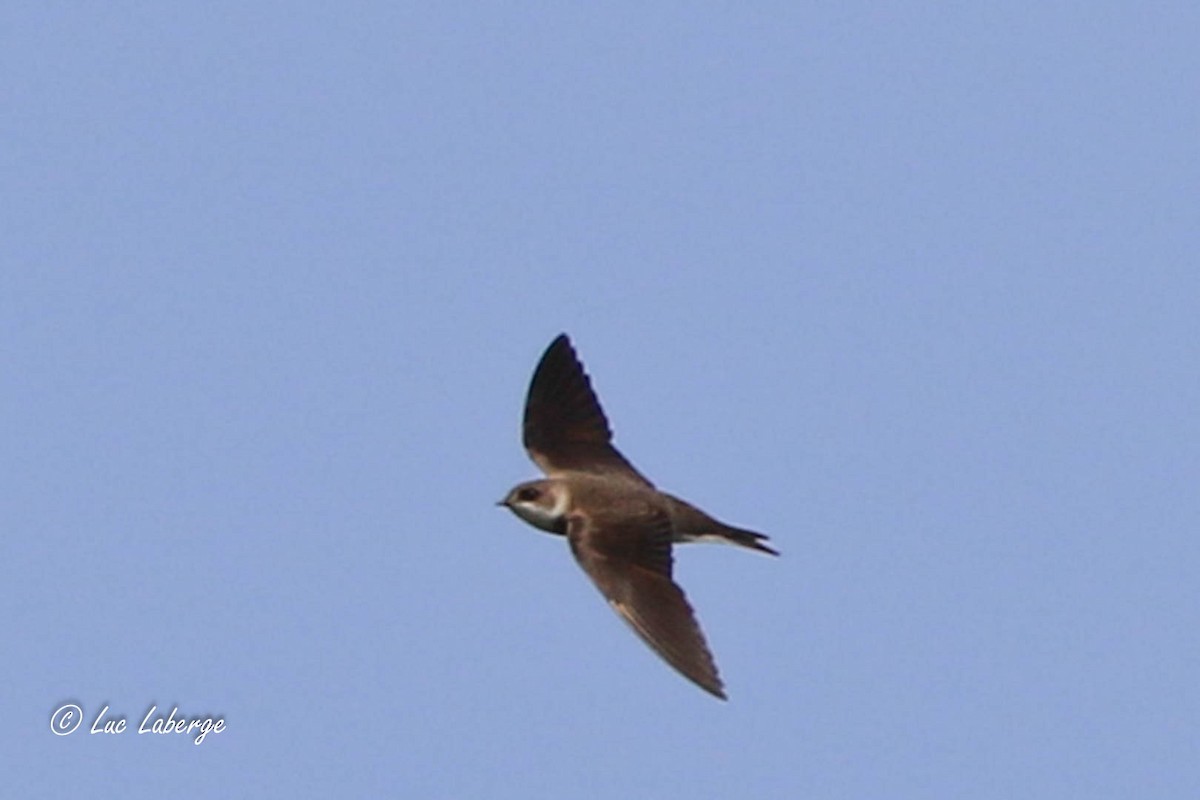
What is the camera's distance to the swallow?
1438 centimetres

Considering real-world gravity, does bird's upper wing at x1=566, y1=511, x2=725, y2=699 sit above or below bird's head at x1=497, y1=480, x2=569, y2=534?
below

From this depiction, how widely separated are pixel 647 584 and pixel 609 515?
0.76 metres

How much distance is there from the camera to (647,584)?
48.5 ft

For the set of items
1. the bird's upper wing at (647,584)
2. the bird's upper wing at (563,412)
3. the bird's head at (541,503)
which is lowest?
the bird's upper wing at (647,584)

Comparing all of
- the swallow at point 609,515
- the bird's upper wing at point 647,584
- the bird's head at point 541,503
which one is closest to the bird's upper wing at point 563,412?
the swallow at point 609,515

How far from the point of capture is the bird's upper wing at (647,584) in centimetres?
1409

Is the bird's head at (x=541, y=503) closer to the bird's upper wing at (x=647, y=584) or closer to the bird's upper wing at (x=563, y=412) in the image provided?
the bird's upper wing at (x=647, y=584)

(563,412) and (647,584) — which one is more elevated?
(563,412)

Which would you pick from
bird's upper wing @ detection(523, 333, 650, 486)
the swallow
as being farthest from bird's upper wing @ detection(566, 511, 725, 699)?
bird's upper wing @ detection(523, 333, 650, 486)

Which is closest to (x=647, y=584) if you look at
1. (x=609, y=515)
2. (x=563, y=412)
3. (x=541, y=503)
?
(x=609, y=515)

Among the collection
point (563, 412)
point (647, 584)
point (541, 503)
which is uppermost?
point (563, 412)

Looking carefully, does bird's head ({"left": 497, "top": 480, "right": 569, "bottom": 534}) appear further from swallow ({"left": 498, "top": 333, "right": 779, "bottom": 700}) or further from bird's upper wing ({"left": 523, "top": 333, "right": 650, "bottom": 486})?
bird's upper wing ({"left": 523, "top": 333, "right": 650, "bottom": 486})

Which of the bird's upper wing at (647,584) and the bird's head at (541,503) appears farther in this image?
the bird's head at (541,503)

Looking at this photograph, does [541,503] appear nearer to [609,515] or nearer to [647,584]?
[609,515]
